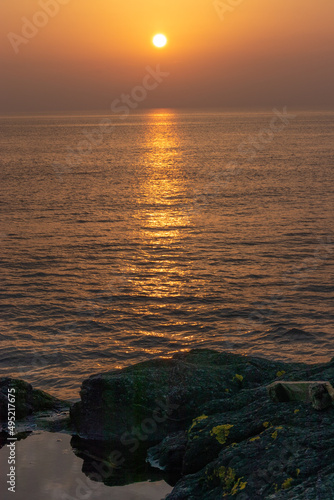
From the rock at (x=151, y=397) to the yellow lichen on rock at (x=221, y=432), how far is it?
6.32 feet

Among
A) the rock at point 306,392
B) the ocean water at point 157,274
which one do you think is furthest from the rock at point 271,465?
the ocean water at point 157,274

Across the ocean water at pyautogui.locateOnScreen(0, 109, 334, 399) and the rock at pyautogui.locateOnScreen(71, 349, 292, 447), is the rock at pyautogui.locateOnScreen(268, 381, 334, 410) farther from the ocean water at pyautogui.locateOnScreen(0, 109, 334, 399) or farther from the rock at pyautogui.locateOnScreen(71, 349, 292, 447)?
the ocean water at pyautogui.locateOnScreen(0, 109, 334, 399)

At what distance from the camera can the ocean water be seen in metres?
24.8

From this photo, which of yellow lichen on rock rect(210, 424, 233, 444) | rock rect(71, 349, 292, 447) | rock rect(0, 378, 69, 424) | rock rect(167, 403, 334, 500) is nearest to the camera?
rock rect(167, 403, 334, 500)

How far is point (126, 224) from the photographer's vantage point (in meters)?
51.5

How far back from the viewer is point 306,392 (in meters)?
10.5

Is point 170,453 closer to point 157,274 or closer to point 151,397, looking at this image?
point 151,397

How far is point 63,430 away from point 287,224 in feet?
125

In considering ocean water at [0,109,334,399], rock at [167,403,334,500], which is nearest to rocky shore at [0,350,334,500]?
rock at [167,403,334,500]

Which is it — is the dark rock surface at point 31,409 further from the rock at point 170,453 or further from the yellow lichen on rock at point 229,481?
the yellow lichen on rock at point 229,481

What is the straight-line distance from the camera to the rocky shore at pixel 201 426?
8.89 m

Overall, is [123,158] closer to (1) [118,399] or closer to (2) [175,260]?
(2) [175,260]

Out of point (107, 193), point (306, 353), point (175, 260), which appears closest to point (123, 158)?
point (107, 193)

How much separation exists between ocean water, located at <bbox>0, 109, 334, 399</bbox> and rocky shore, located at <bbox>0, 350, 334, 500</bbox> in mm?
6743
